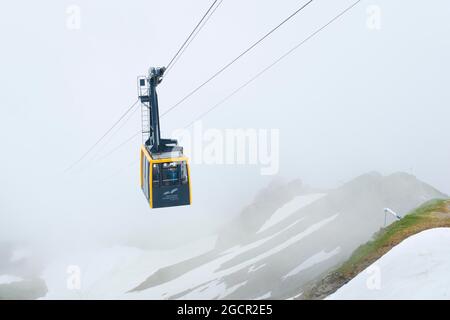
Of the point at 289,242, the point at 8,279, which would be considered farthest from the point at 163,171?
the point at 8,279

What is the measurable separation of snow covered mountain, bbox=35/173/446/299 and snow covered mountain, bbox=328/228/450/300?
32.5 meters

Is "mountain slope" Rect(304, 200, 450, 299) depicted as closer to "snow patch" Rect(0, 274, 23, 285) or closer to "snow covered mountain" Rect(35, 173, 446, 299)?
"snow covered mountain" Rect(35, 173, 446, 299)

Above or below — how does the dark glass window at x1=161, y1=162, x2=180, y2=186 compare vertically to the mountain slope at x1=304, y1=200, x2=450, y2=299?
above

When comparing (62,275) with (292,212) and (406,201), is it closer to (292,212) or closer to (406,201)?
(292,212)

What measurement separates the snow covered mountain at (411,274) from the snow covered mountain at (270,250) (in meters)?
32.5

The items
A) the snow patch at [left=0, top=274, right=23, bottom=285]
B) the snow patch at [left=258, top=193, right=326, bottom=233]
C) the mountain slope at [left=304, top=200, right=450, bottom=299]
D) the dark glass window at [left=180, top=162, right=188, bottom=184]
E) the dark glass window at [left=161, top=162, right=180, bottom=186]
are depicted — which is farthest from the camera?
the snow patch at [left=0, top=274, right=23, bottom=285]

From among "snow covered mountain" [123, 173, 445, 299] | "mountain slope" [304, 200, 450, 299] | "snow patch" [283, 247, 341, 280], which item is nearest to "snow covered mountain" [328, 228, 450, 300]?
"mountain slope" [304, 200, 450, 299]

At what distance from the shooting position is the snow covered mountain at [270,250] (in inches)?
2394

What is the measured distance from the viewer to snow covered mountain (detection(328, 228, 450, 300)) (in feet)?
42.3

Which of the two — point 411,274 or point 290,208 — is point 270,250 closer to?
point 290,208

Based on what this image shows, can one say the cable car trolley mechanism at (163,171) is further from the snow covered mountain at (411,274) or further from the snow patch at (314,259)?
the snow patch at (314,259)

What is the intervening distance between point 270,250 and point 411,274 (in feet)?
206
